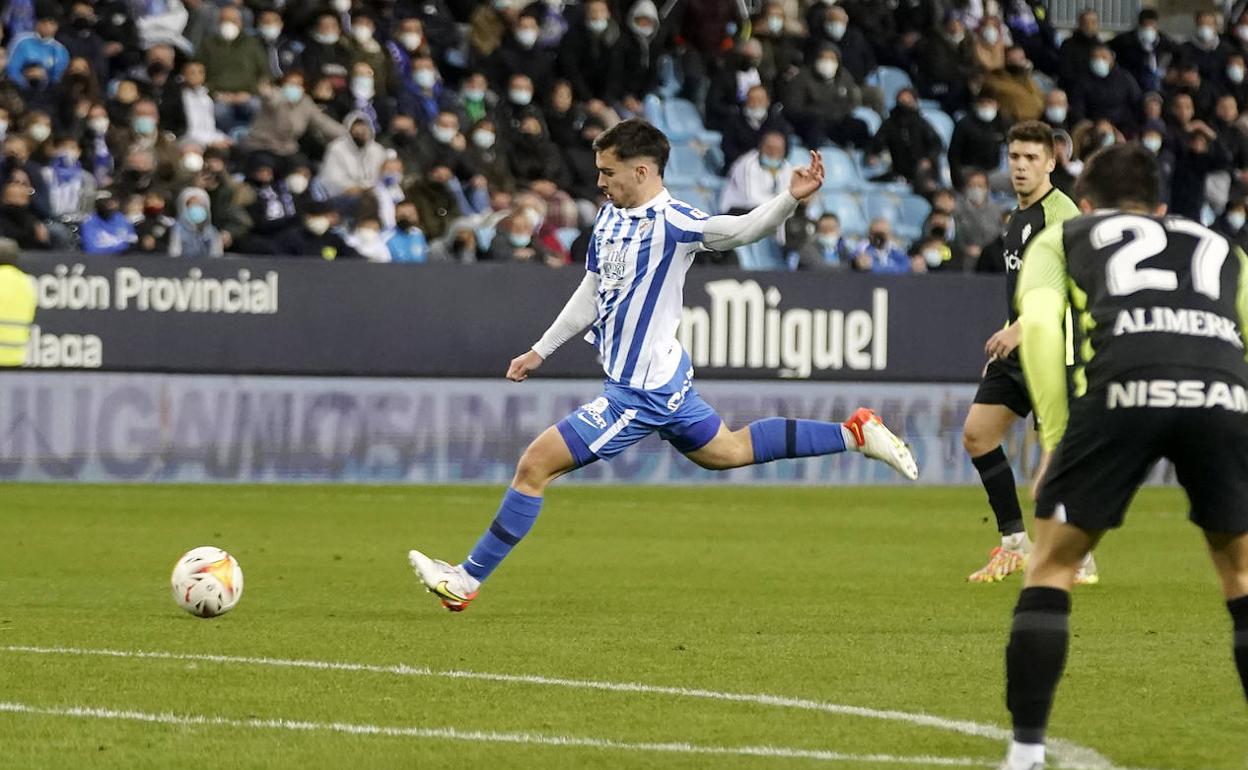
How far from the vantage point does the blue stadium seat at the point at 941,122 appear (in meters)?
26.1

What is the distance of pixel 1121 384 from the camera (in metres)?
5.42

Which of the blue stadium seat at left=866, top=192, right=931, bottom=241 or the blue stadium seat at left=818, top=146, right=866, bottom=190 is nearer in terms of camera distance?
the blue stadium seat at left=866, top=192, right=931, bottom=241

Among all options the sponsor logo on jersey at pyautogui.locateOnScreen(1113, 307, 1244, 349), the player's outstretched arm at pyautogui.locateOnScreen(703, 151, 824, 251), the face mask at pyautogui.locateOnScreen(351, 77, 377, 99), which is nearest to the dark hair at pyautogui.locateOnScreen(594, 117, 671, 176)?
the player's outstretched arm at pyautogui.locateOnScreen(703, 151, 824, 251)

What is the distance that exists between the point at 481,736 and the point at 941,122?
20746mm

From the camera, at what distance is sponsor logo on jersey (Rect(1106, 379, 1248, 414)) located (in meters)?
5.38

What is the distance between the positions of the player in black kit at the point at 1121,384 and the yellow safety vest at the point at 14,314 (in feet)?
45.6

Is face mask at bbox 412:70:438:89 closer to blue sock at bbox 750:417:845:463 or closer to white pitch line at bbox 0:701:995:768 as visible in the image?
blue sock at bbox 750:417:845:463

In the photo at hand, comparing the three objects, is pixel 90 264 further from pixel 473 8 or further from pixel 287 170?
pixel 473 8

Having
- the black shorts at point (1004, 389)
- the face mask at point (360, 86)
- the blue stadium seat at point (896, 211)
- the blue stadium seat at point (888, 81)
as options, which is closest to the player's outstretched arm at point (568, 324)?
the black shorts at point (1004, 389)

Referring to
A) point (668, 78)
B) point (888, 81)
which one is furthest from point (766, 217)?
point (888, 81)

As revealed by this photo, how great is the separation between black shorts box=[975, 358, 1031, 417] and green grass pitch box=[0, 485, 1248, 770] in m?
0.95

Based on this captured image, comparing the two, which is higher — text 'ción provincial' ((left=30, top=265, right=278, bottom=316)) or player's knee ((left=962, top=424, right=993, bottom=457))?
text 'ción provincial' ((left=30, top=265, right=278, bottom=316))

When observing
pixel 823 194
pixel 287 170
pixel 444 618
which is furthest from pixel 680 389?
pixel 823 194

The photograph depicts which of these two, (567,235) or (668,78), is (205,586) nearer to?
(567,235)
